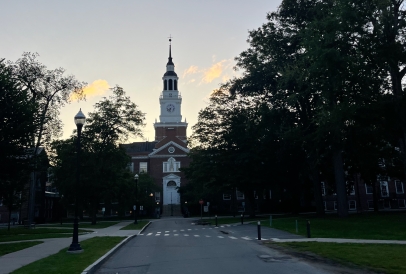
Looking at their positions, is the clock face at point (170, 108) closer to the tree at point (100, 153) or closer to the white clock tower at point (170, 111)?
the white clock tower at point (170, 111)

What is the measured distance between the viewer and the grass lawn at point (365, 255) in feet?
33.7

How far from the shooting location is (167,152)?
79.2 metres

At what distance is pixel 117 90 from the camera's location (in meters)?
44.9

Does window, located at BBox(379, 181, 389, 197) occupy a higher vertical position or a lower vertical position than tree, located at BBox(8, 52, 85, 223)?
lower

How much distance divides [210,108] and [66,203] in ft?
70.2

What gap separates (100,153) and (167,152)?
3638 cm

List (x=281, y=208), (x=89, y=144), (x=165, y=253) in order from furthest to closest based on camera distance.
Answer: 1. (x=281, y=208)
2. (x=89, y=144)
3. (x=165, y=253)

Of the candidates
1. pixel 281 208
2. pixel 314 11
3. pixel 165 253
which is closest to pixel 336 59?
pixel 314 11

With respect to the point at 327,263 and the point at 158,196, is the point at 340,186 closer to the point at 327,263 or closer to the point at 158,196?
the point at 327,263

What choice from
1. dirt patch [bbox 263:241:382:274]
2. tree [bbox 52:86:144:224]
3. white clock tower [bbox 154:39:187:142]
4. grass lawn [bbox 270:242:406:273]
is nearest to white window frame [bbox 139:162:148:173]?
white clock tower [bbox 154:39:187:142]

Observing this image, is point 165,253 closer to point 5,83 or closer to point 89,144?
point 5,83

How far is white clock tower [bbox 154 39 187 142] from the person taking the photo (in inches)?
3469

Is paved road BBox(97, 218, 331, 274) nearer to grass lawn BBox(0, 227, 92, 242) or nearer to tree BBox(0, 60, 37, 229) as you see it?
tree BBox(0, 60, 37, 229)

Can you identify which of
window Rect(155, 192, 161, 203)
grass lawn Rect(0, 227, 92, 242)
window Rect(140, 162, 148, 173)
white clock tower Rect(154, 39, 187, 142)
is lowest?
grass lawn Rect(0, 227, 92, 242)
